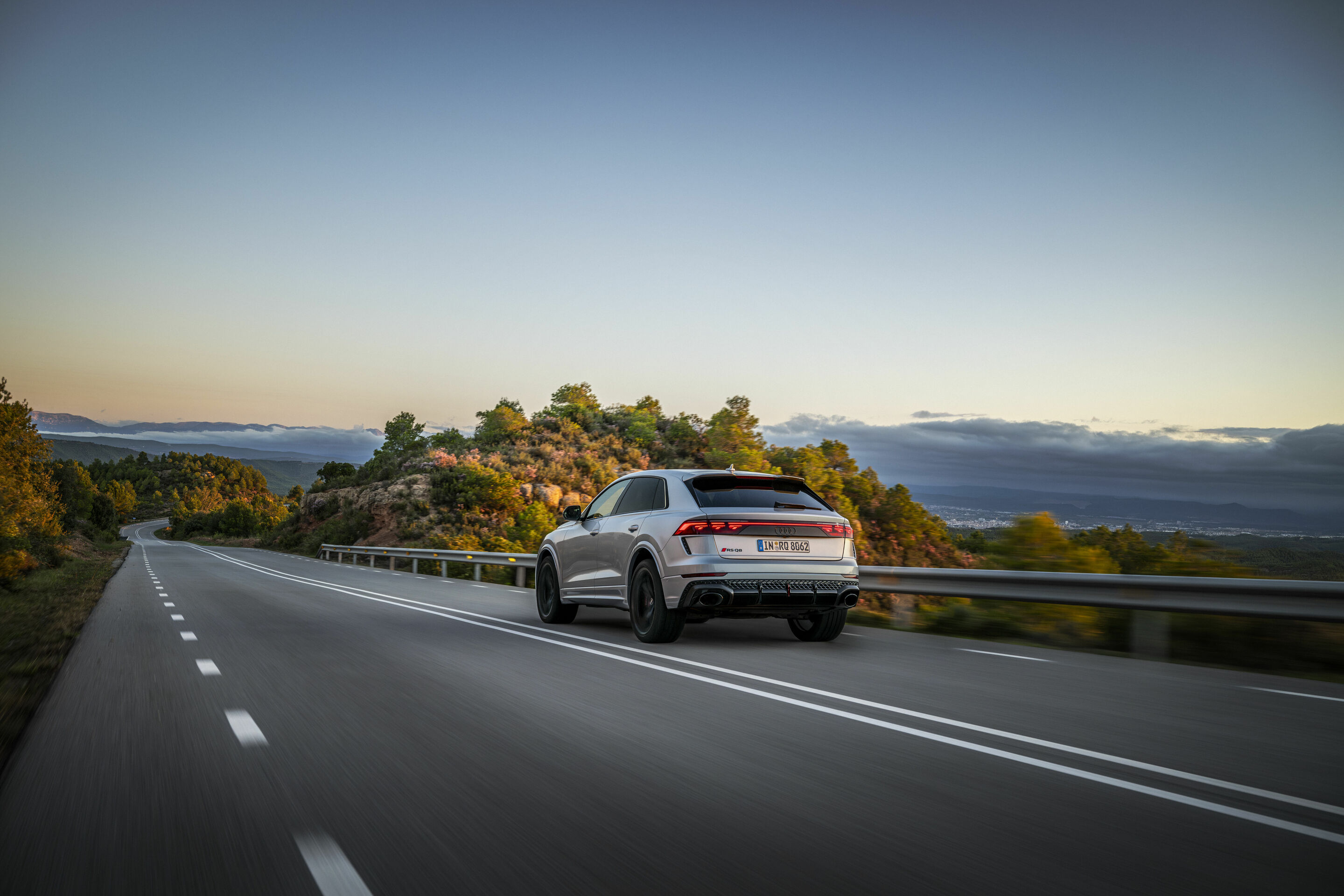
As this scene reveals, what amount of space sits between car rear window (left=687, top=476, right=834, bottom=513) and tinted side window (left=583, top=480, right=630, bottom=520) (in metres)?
1.74

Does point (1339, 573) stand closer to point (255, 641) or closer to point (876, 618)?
point (876, 618)

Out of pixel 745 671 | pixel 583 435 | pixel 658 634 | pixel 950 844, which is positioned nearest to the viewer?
pixel 950 844

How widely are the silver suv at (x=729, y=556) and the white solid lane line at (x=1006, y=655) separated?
126cm

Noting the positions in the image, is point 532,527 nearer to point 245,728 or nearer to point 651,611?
point 651,611

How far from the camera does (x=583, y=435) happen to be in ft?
297

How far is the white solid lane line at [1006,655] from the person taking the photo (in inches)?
353

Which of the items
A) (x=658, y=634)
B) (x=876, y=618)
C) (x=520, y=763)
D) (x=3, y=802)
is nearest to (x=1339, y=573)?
(x=876, y=618)

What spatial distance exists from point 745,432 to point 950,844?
8970 cm

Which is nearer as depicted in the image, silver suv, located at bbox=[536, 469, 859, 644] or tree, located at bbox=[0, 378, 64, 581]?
silver suv, located at bbox=[536, 469, 859, 644]

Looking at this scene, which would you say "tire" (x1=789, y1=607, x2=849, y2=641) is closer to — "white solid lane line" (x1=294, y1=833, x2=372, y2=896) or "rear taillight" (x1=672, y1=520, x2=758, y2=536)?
"rear taillight" (x1=672, y1=520, x2=758, y2=536)

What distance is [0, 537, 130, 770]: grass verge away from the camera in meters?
6.38

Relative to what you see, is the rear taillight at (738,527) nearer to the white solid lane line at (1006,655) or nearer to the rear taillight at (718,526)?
the rear taillight at (718,526)

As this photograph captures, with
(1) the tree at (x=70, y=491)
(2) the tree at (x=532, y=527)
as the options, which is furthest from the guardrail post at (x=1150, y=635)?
(1) the tree at (x=70, y=491)

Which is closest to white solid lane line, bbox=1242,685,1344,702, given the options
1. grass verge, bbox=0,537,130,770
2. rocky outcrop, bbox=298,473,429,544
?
grass verge, bbox=0,537,130,770
